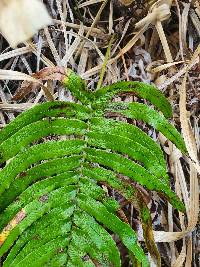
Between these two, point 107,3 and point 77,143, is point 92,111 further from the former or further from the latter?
point 107,3

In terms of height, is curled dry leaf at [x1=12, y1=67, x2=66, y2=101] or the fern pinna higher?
curled dry leaf at [x1=12, y1=67, x2=66, y2=101]

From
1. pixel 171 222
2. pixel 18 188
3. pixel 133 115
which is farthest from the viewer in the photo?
pixel 171 222

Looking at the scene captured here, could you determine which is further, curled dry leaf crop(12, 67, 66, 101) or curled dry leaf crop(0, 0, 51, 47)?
curled dry leaf crop(12, 67, 66, 101)

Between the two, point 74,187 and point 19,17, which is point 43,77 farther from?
point 74,187

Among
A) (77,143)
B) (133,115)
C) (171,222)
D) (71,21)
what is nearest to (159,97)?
(133,115)

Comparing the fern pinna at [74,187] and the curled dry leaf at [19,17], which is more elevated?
the curled dry leaf at [19,17]

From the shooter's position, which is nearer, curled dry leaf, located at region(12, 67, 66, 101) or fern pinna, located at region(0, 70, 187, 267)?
fern pinna, located at region(0, 70, 187, 267)

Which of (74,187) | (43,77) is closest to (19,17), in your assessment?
(43,77)

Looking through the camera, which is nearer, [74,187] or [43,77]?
[74,187]
